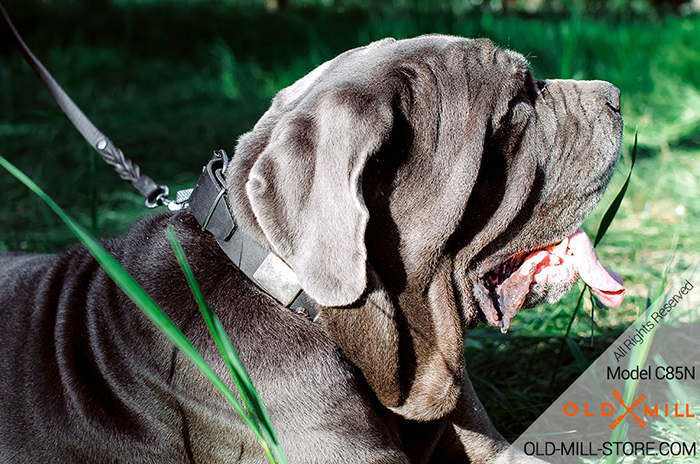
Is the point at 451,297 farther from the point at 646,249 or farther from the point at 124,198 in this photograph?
the point at 124,198

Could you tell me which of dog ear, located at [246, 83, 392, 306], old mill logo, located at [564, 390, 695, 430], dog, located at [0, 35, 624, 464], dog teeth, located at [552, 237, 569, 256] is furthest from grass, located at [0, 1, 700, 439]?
dog ear, located at [246, 83, 392, 306]

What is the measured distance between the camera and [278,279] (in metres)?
2.00

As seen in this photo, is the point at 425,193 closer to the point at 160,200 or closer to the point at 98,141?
the point at 160,200

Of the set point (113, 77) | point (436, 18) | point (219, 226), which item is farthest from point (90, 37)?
point (219, 226)

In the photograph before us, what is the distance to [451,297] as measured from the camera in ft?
7.22

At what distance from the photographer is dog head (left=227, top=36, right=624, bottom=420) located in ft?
6.14

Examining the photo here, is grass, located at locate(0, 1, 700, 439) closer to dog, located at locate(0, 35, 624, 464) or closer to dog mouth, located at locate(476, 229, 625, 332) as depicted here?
dog mouth, located at locate(476, 229, 625, 332)

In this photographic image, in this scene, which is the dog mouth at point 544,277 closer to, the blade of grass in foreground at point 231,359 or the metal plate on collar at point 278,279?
the metal plate on collar at point 278,279

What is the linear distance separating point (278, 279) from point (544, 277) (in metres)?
0.93

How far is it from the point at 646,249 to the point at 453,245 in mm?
2464

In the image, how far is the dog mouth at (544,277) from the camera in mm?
2336

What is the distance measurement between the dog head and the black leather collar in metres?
0.05

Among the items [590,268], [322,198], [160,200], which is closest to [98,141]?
[160,200]

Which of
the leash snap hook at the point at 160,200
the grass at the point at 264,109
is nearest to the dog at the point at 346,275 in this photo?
the leash snap hook at the point at 160,200
